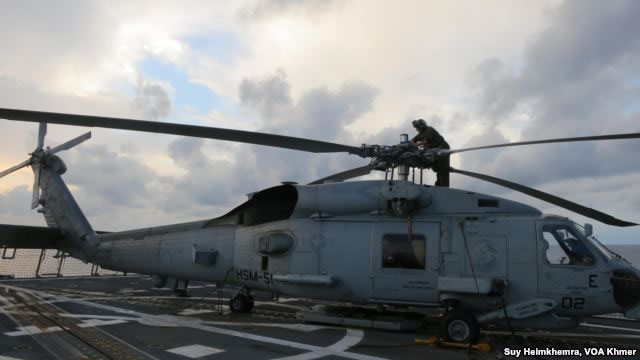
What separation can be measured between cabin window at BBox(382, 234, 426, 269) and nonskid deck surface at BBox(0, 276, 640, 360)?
A: 161 cm

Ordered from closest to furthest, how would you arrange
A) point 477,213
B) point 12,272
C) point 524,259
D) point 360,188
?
point 524,259, point 477,213, point 360,188, point 12,272

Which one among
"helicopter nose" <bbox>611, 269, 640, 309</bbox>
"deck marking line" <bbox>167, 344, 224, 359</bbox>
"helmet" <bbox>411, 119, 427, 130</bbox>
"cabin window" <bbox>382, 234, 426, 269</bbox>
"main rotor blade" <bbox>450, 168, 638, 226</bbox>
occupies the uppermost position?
"helmet" <bbox>411, 119, 427, 130</bbox>

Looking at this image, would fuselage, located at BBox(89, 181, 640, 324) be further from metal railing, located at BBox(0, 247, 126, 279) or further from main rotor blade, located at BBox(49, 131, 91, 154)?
metal railing, located at BBox(0, 247, 126, 279)

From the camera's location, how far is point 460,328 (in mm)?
9578

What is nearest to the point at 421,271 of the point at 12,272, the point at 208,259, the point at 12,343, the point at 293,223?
the point at 293,223

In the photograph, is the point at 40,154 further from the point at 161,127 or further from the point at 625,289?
the point at 625,289

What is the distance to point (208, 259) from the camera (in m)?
12.9

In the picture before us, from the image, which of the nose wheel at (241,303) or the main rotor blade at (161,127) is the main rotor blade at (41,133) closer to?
the main rotor blade at (161,127)

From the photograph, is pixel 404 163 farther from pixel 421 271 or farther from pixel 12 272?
pixel 12 272

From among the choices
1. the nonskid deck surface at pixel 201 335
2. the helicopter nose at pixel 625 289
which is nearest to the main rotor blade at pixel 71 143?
the nonskid deck surface at pixel 201 335

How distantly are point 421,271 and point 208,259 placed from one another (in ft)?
19.8

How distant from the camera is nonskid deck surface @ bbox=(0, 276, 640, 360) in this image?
823cm

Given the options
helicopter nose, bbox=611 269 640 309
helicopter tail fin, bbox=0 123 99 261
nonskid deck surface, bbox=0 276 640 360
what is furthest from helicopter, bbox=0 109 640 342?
helicopter tail fin, bbox=0 123 99 261

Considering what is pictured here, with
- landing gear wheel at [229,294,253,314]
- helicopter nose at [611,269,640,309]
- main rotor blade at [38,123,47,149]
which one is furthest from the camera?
main rotor blade at [38,123,47,149]
